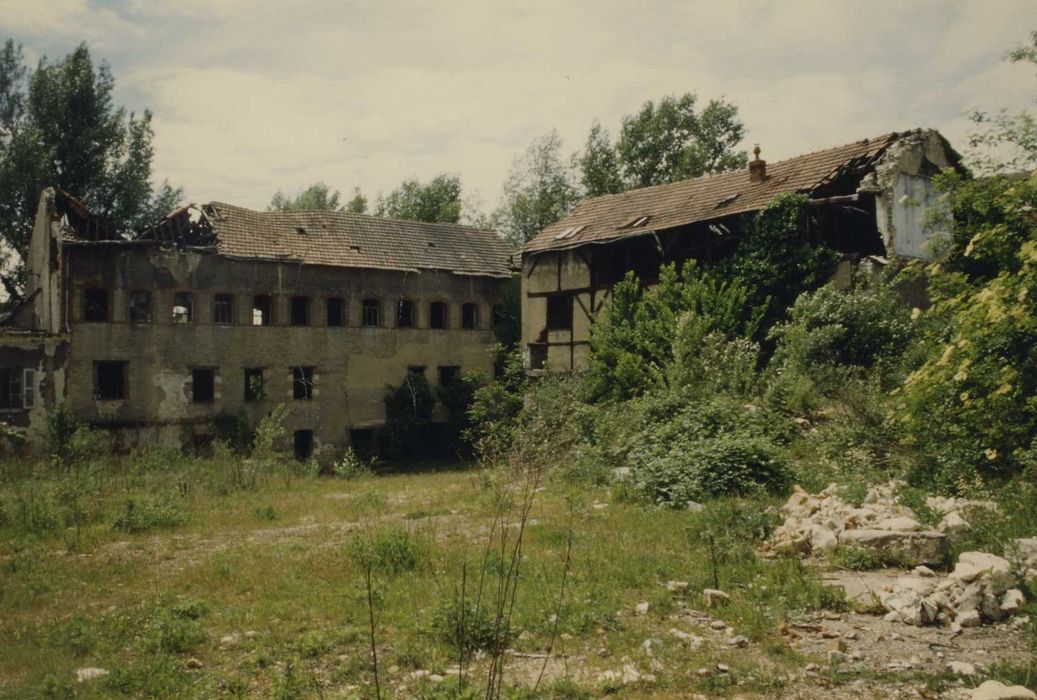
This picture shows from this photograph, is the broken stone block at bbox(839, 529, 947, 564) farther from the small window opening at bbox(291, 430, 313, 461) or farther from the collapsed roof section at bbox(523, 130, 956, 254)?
the small window opening at bbox(291, 430, 313, 461)

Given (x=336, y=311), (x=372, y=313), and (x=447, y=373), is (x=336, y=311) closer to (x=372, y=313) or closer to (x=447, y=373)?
(x=372, y=313)

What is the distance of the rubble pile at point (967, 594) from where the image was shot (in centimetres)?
640

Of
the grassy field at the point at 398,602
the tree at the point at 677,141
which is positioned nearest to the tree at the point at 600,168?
the tree at the point at 677,141

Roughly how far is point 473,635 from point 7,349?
21134 mm

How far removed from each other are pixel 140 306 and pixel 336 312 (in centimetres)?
628

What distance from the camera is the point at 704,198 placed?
861 inches

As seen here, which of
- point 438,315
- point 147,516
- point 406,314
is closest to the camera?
point 147,516

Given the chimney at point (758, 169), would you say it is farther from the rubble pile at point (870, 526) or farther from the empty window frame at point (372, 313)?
the empty window frame at point (372, 313)

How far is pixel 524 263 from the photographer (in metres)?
25.9

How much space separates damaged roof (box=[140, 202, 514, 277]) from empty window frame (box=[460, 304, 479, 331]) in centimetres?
132

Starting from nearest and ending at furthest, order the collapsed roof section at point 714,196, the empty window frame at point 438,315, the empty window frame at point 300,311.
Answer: the collapsed roof section at point 714,196 → the empty window frame at point 300,311 → the empty window frame at point 438,315

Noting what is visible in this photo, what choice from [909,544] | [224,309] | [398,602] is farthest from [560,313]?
[398,602]

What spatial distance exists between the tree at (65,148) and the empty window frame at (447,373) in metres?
14.9

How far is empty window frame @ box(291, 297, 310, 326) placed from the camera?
85.2ft
